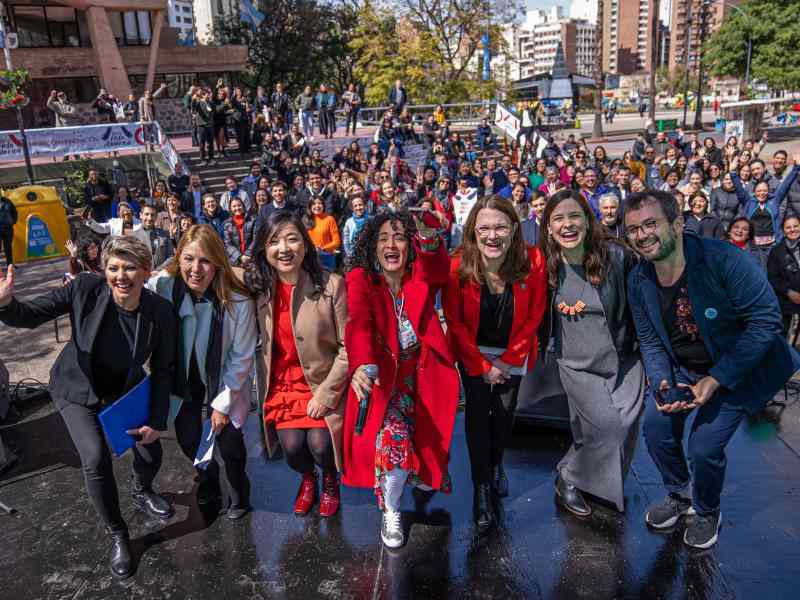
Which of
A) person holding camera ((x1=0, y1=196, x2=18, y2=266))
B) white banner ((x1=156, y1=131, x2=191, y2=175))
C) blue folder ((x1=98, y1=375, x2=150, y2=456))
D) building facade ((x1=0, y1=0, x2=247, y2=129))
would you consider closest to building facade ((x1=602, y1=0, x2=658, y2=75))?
building facade ((x1=0, y1=0, x2=247, y2=129))

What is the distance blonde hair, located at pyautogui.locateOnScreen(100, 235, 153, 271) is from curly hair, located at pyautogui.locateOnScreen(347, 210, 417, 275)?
107cm

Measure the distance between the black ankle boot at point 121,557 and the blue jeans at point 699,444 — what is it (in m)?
2.76

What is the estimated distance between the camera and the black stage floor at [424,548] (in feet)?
10.1

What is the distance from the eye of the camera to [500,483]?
384 cm

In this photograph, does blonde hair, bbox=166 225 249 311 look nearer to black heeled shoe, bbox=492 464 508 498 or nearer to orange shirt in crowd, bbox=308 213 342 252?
black heeled shoe, bbox=492 464 508 498

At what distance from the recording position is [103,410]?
3.20 m

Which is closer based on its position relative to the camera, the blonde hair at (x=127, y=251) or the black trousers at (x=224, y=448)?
the blonde hair at (x=127, y=251)

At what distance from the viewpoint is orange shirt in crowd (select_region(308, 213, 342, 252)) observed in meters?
9.02

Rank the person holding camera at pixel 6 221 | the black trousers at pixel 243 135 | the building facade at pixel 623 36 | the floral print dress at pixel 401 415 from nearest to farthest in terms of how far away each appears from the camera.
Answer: the floral print dress at pixel 401 415, the person holding camera at pixel 6 221, the black trousers at pixel 243 135, the building facade at pixel 623 36

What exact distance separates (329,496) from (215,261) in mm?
1500

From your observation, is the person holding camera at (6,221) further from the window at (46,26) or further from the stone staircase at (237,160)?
the window at (46,26)

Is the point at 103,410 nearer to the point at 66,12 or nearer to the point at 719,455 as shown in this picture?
the point at 719,455

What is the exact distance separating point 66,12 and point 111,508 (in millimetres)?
31792

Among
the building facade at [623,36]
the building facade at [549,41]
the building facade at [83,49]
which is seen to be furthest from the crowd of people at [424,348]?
the building facade at [549,41]
